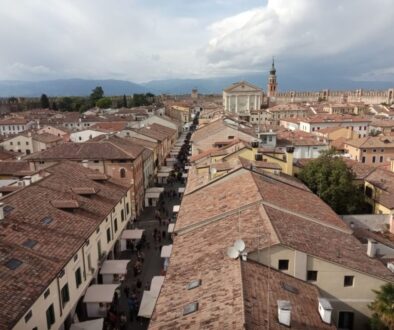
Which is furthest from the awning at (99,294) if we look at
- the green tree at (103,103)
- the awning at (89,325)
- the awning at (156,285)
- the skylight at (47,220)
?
the green tree at (103,103)

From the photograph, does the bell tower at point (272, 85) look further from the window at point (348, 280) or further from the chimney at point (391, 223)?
the window at point (348, 280)

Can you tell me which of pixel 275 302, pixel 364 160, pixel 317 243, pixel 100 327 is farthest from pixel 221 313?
pixel 364 160

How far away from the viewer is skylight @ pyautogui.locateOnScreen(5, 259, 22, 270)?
56.6 feet

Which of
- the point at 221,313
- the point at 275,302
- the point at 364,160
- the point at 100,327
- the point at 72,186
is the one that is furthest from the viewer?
the point at 364,160

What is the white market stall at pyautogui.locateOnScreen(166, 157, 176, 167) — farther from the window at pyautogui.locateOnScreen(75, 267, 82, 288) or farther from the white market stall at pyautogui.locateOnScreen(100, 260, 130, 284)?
the window at pyautogui.locateOnScreen(75, 267, 82, 288)

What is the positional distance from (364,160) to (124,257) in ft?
141

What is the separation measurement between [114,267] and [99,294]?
347 cm

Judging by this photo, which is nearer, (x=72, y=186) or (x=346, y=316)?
(x=346, y=316)

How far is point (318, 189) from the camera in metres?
35.2

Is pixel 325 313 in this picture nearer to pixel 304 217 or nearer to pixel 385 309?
pixel 385 309

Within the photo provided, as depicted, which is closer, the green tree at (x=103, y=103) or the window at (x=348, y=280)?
the window at (x=348, y=280)

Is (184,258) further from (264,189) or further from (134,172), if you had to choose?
(134,172)

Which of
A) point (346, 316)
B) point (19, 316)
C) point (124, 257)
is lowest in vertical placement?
point (124, 257)

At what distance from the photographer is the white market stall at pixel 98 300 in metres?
21.6
